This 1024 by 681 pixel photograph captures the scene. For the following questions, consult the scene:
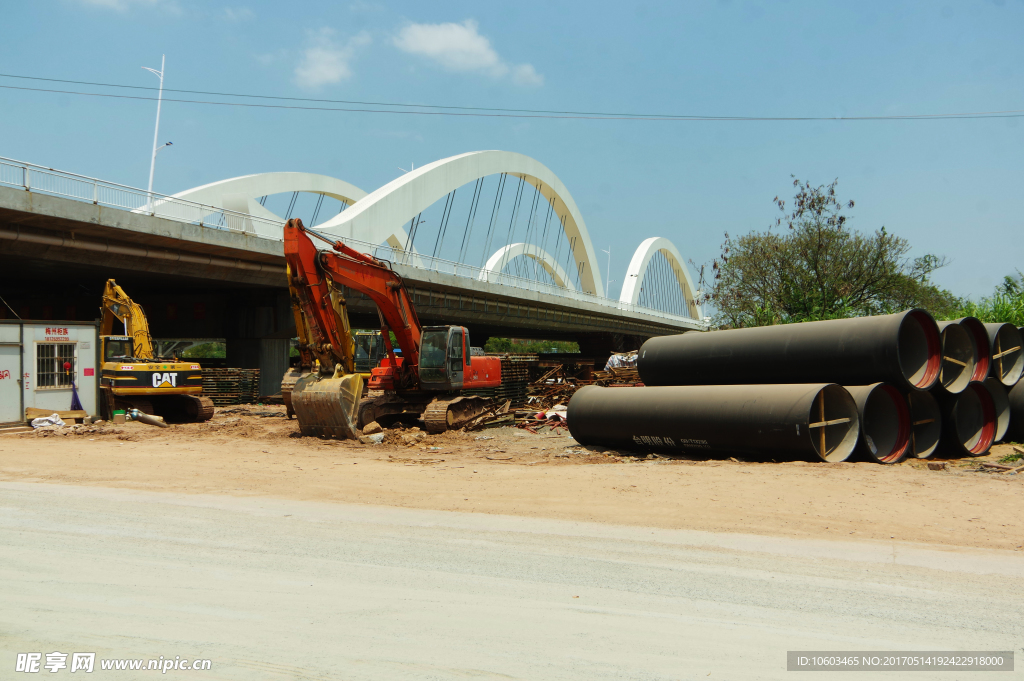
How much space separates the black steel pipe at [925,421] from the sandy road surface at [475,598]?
741 centimetres

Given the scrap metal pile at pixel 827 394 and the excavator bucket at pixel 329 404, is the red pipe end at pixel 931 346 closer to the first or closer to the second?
the scrap metal pile at pixel 827 394

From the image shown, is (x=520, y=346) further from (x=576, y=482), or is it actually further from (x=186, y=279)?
(x=576, y=482)

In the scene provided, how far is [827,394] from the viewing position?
12.2 meters

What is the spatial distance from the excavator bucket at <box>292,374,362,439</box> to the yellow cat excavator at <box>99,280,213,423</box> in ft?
20.5

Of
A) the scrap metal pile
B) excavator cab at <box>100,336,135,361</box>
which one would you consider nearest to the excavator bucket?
the scrap metal pile

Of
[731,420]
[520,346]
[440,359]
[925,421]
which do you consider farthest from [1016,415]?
[520,346]

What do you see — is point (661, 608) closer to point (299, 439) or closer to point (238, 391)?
point (299, 439)

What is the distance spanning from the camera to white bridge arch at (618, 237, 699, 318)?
83106 mm

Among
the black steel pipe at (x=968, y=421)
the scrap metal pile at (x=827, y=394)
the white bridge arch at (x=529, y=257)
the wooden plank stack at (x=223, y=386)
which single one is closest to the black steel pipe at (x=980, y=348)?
the scrap metal pile at (x=827, y=394)

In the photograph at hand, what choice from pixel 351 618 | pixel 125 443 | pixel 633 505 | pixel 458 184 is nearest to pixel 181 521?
pixel 351 618

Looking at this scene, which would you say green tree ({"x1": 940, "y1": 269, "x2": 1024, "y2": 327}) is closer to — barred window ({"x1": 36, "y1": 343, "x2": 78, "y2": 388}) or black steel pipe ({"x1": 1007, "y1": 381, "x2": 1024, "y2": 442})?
black steel pipe ({"x1": 1007, "y1": 381, "x2": 1024, "y2": 442})

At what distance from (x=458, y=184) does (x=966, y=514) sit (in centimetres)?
4360

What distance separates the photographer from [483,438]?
18203 millimetres

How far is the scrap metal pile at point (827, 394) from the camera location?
40.0 ft
